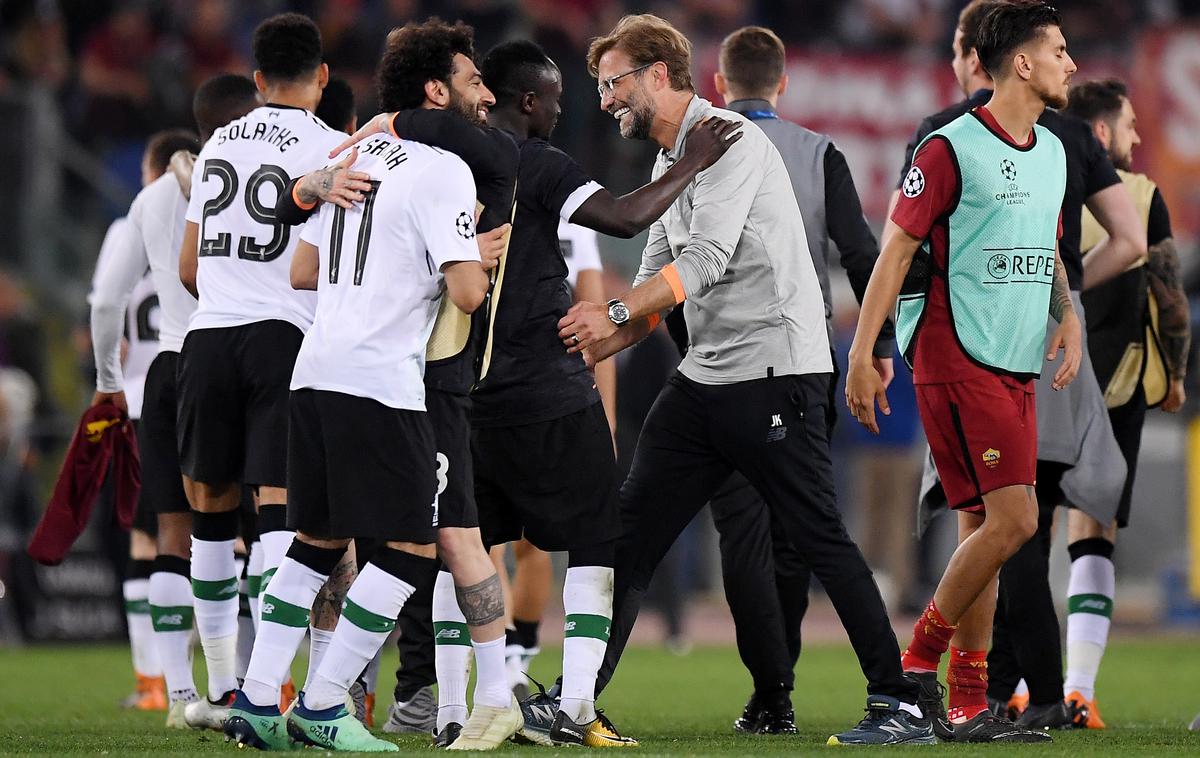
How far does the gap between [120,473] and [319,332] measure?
2594 mm

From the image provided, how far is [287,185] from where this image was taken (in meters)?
6.29

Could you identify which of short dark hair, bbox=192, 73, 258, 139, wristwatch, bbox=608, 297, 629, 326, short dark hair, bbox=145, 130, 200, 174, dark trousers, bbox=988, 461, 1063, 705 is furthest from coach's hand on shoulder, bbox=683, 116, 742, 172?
short dark hair, bbox=145, 130, 200, 174

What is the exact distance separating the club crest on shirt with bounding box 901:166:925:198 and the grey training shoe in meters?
2.58

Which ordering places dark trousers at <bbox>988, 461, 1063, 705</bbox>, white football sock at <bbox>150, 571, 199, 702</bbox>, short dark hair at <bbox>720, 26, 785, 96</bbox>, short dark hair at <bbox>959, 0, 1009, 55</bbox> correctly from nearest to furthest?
dark trousers at <bbox>988, 461, 1063, 705</bbox>
short dark hair at <bbox>959, 0, 1009, 55</bbox>
short dark hair at <bbox>720, 26, 785, 96</bbox>
white football sock at <bbox>150, 571, 199, 702</bbox>

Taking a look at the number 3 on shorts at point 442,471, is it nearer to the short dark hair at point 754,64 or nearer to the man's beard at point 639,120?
the man's beard at point 639,120

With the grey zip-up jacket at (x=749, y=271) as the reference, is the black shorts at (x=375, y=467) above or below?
below

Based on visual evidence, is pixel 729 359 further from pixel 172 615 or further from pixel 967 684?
pixel 172 615

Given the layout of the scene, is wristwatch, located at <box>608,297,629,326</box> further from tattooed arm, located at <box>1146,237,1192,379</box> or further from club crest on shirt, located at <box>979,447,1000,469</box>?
tattooed arm, located at <box>1146,237,1192,379</box>

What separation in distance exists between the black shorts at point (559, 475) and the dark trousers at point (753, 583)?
1.00 metres

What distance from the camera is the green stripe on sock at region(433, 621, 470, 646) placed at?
19.5 feet

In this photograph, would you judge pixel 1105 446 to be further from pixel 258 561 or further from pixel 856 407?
pixel 258 561

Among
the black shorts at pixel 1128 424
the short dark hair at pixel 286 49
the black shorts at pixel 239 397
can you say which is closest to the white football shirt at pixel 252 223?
the black shorts at pixel 239 397

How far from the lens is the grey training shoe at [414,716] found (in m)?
6.53

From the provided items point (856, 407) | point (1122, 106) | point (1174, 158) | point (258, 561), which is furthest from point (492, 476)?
point (1174, 158)
